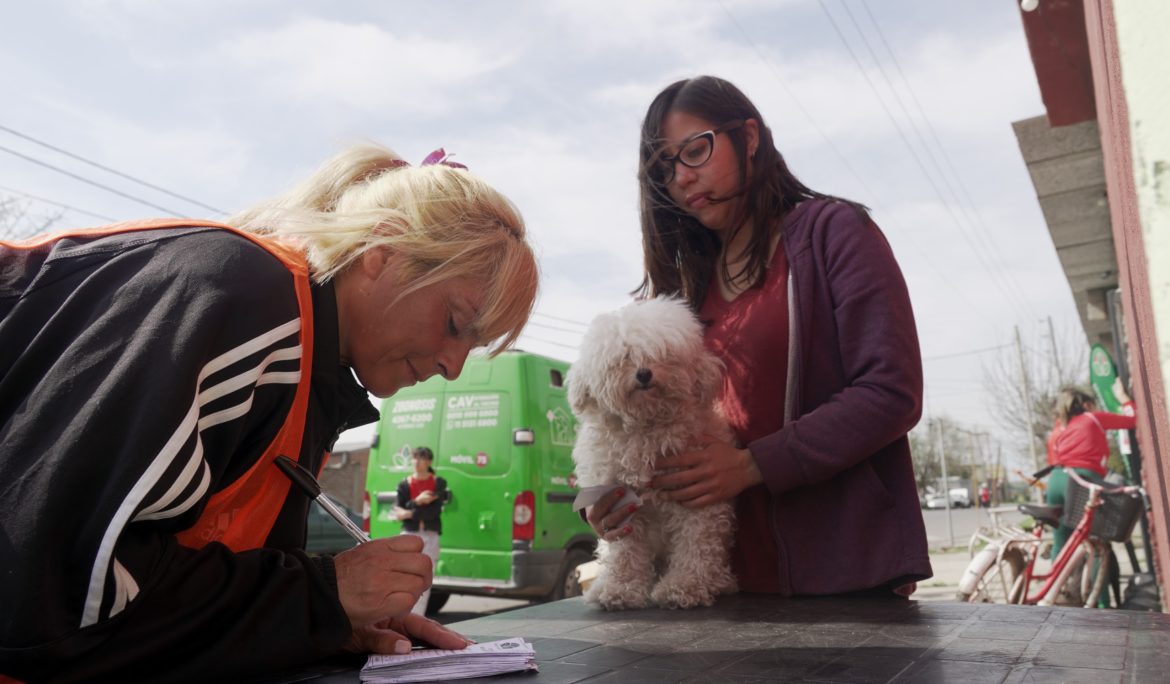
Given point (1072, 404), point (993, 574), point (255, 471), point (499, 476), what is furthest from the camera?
point (499, 476)

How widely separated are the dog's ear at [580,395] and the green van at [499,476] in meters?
6.31

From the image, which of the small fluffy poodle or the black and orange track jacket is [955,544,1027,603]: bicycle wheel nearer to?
the small fluffy poodle

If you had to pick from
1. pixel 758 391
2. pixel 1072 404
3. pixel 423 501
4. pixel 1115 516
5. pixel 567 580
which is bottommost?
pixel 567 580

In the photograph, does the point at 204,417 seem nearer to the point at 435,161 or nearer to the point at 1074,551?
the point at 435,161

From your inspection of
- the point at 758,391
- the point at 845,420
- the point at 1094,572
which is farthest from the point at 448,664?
the point at 1094,572

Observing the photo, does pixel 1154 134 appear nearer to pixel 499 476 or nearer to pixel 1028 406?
pixel 499 476

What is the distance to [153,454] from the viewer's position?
3.59ft

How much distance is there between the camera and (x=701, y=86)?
2.52m

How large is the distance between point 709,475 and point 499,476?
7.25 metres

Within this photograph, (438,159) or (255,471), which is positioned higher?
(438,159)

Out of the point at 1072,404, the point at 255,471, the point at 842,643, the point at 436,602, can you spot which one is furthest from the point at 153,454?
the point at 436,602

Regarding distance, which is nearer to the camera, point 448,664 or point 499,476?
point 448,664

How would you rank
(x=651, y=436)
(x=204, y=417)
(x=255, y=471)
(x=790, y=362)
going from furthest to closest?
1. (x=651, y=436)
2. (x=790, y=362)
3. (x=255, y=471)
4. (x=204, y=417)

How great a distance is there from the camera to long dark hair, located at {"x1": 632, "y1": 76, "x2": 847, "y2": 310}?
2.48 meters
